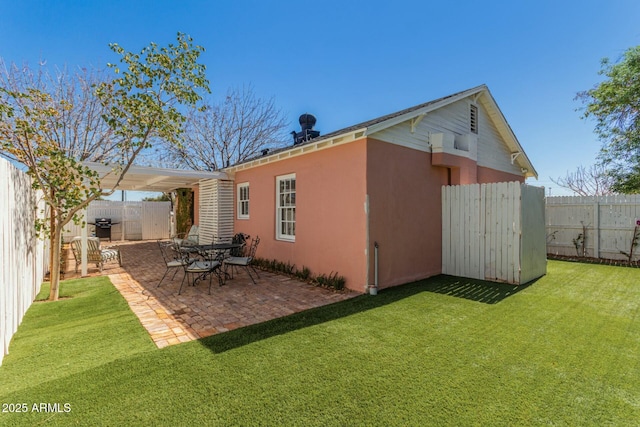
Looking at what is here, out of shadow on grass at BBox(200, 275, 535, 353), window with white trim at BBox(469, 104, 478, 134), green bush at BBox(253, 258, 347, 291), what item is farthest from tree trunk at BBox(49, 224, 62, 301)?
window with white trim at BBox(469, 104, 478, 134)

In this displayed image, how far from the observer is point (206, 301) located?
5492 mm

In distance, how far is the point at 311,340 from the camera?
377 cm

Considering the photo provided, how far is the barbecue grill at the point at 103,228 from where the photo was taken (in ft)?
53.3

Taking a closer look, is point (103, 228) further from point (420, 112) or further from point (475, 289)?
point (475, 289)

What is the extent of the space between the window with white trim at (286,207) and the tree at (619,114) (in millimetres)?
14807

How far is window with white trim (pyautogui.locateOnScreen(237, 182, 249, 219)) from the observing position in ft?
33.8

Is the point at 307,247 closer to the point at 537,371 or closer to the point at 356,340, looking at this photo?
the point at 356,340

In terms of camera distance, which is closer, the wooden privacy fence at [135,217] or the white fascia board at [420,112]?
the white fascia board at [420,112]

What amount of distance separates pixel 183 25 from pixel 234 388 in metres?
11.9

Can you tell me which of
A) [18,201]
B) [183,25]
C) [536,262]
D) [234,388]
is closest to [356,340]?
[234,388]

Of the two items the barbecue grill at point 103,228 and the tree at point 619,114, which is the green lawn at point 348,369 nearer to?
the tree at point 619,114

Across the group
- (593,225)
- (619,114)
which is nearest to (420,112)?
(593,225)

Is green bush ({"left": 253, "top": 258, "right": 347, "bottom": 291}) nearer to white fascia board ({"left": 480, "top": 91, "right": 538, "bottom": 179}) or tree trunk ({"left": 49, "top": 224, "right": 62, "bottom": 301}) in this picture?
tree trunk ({"left": 49, "top": 224, "right": 62, "bottom": 301})

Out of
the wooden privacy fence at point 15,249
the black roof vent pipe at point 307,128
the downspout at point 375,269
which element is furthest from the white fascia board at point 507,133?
the wooden privacy fence at point 15,249
